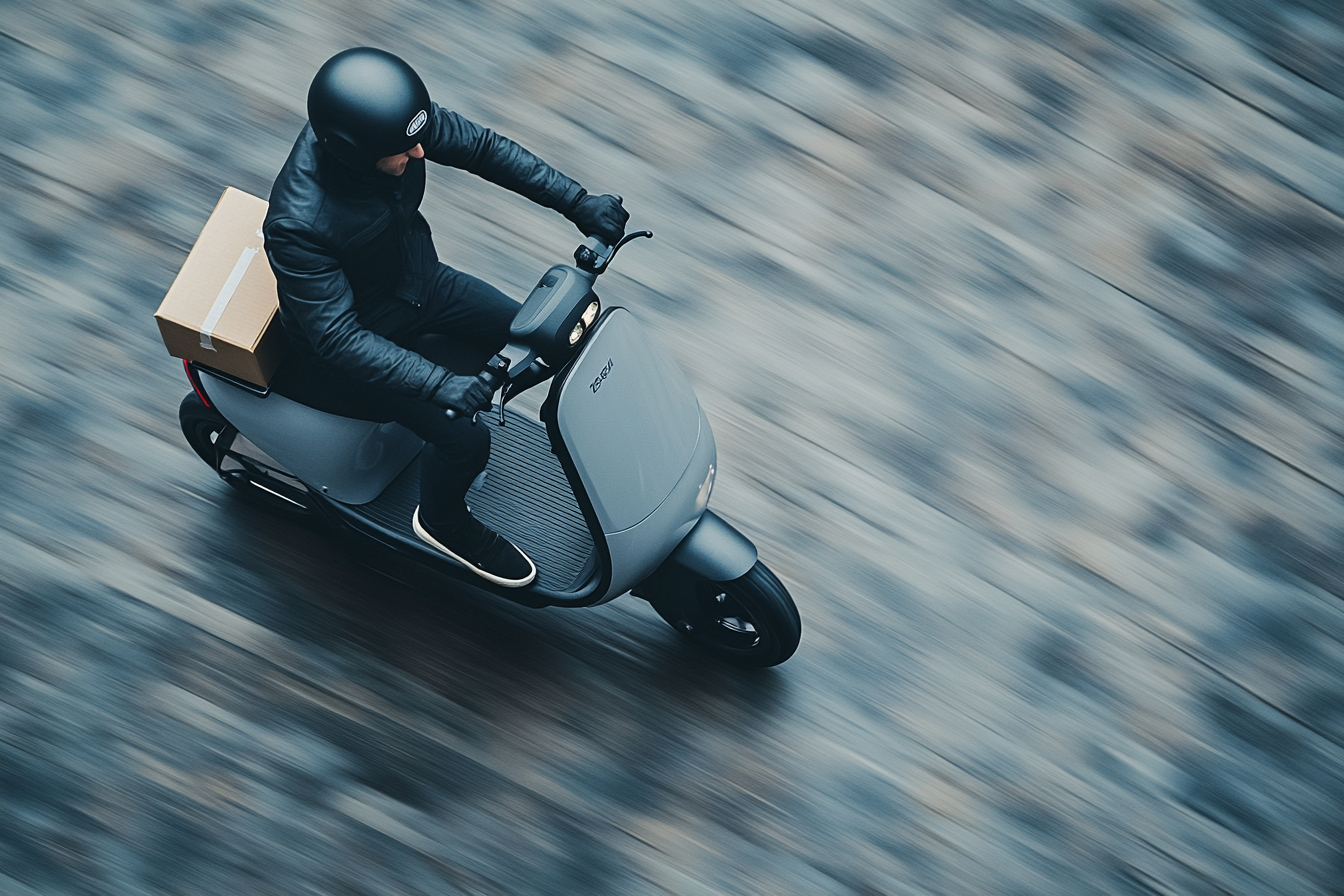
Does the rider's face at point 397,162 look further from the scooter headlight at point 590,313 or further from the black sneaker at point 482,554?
the black sneaker at point 482,554

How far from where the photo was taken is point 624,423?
8.10ft

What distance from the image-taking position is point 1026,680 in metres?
3.05

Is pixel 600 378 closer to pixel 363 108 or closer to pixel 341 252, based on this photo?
pixel 341 252

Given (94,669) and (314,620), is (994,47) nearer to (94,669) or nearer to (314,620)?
(314,620)

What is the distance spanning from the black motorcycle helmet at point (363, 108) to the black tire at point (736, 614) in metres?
1.20

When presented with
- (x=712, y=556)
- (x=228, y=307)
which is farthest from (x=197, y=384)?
(x=712, y=556)

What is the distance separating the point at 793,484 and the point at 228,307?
158cm

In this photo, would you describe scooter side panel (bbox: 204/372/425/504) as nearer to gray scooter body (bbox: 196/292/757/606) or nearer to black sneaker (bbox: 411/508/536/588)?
gray scooter body (bbox: 196/292/757/606)

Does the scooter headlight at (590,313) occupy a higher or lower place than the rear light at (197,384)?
higher

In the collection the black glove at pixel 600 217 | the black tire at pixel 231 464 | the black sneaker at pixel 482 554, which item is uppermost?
the black glove at pixel 600 217

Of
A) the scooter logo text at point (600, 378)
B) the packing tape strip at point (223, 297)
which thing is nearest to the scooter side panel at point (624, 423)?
the scooter logo text at point (600, 378)

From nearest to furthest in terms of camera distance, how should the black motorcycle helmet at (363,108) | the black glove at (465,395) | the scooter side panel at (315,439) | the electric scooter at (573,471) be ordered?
the black motorcycle helmet at (363,108) → the black glove at (465,395) → the electric scooter at (573,471) → the scooter side panel at (315,439)

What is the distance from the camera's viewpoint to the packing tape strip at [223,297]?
2.48m

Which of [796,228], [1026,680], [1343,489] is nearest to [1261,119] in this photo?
[1343,489]
